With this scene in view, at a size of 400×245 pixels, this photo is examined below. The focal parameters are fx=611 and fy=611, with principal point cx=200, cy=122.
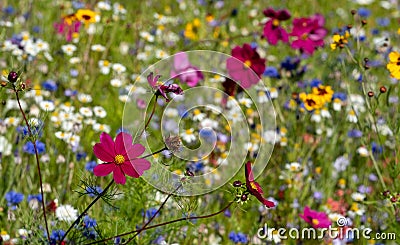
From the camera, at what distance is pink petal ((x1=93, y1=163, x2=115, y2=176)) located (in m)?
1.29

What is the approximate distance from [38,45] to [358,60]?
1337 mm

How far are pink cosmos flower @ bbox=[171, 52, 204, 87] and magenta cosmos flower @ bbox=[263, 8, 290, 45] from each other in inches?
12.3

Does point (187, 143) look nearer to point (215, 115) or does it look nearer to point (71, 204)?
point (215, 115)

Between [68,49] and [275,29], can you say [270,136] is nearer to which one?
[275,29]

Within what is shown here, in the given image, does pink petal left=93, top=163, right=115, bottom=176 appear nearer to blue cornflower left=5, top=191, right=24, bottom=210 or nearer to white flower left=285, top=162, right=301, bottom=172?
blue cornflower left=5, top=191, right=24, bottom=210

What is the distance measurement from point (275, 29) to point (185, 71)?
383 millimetres

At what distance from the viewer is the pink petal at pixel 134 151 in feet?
4.34

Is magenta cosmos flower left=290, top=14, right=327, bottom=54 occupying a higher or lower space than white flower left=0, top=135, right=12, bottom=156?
higher

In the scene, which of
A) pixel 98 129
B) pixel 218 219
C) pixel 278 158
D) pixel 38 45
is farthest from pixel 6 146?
pixel 278 158

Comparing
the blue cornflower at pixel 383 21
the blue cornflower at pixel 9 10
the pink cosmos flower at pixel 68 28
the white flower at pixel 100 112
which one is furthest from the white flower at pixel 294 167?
the blue cornflower at pixel 383 21

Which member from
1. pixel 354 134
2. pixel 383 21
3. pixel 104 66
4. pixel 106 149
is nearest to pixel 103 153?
pixel 106 149

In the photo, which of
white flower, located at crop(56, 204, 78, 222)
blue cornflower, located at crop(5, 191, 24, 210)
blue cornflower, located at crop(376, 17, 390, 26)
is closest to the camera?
white flower, located at crop(56, 204, 78, 222)

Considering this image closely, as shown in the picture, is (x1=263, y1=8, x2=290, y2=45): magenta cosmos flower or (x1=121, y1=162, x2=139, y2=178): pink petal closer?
(x1=121, y1=162, x2=139, y2=178): pink petal

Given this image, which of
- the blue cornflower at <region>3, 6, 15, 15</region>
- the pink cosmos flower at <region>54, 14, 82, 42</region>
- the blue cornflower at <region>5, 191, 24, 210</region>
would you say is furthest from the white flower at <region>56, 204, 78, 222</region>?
the blue cornflower at <region>3, 6, 15, 15</region>
